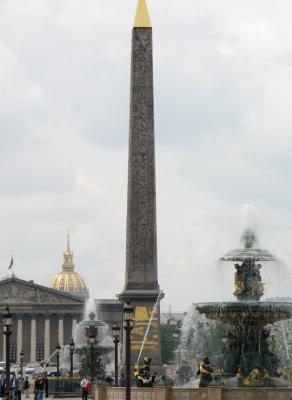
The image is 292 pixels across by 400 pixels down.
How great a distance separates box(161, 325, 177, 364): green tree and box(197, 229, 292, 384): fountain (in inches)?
2805

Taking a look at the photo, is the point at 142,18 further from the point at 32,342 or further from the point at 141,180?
the point at 32,342

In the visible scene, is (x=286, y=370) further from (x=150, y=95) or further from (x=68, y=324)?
(x=68, y=324)

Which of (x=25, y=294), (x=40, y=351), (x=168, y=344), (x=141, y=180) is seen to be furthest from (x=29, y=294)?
(x=141, y=180)

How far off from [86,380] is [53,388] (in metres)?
13.1

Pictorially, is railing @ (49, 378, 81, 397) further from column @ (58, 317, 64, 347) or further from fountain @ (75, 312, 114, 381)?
column @ (58, 317, 64, 347)

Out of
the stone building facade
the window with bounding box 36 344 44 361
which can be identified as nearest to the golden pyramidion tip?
the stone building facade

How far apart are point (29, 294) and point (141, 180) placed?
115094 millimetres

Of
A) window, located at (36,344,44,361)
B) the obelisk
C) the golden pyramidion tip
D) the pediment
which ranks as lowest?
the obelisk

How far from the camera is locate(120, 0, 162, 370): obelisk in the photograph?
52.1 metres

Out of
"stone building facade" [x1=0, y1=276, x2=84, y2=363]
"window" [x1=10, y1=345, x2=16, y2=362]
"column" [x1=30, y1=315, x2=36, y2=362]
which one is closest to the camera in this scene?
"window" [x1=10, y1=345, x2=16, y2=362]

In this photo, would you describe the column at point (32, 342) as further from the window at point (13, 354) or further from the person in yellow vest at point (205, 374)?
the person in yellow vest at point (205, 374)

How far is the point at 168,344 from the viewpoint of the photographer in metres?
118

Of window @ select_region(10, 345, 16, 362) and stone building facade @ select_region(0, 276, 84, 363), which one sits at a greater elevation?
stone building facade @ select_region(0, 276, 84, 363)

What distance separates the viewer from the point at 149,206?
171ft
